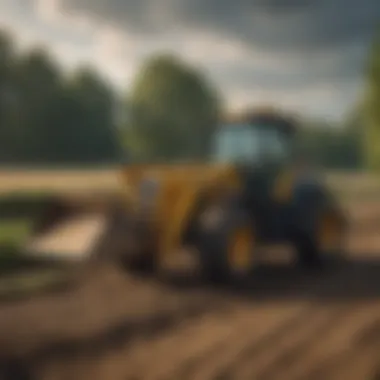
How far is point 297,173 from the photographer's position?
2477 mm

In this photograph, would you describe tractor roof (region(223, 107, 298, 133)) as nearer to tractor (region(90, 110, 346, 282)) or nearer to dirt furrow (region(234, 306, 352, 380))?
tractor (region(90, 110, 346, 282))

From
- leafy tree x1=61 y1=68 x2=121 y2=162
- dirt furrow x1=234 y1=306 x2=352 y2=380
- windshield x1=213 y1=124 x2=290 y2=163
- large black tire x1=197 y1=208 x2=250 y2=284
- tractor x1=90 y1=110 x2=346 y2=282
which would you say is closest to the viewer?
leafy tree x1=61 y1=68 x2=121 y2=162

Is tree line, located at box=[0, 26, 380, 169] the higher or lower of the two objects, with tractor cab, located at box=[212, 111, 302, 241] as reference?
higher

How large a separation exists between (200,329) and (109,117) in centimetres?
83

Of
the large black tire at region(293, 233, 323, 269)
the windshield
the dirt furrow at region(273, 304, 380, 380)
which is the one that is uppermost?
the windshield

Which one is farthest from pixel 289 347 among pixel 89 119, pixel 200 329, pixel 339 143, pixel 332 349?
pixel 89 119

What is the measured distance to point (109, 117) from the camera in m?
1.88

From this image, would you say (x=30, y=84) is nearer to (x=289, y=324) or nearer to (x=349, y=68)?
(x=349, y=68)

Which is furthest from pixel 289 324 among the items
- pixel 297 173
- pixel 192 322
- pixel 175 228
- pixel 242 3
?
pixel 242 3

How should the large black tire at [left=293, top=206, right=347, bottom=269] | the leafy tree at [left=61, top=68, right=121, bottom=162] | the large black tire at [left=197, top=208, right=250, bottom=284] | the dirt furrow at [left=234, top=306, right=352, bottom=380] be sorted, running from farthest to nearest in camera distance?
the large black tire at [left=197, top=208, right=250, bottom=284] < the large black tire at [left=293, top=206, right=347, bottom=269] < the dirt furrow at [left=234, top=306, right=352, bottom=380] < the leafy tree at [left=61, top=68, right=121, bottom=162]

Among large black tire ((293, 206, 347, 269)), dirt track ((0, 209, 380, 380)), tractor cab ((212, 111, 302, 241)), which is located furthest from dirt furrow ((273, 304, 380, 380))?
tractor cab ((212, 111, 302, 241))

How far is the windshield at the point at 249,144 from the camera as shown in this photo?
2.20m

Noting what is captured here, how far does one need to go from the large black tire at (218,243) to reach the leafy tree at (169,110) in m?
1.00

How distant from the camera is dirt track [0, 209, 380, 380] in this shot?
2.11m
